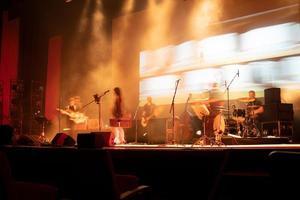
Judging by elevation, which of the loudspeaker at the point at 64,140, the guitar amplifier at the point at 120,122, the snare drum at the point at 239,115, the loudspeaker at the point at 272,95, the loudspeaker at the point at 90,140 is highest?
the loudspeaker at the point at 272,95

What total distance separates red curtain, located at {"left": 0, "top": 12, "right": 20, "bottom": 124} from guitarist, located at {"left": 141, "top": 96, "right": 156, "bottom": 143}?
4300 millimetres

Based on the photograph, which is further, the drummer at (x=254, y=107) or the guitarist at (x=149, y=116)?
the guitarist at (x=149, y=116)

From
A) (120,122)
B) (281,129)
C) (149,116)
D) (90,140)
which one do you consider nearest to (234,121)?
(281,129)

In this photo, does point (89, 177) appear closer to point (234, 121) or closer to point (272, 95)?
point (272, 95)

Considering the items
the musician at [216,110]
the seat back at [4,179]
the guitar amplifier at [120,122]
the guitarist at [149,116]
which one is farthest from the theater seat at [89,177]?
the guitarist at [149,116]

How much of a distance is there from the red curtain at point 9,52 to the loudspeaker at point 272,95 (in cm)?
741

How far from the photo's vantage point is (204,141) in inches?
268

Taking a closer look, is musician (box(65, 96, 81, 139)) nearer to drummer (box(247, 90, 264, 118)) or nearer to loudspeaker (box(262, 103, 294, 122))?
drummer (box(247, 90, 264, 118))

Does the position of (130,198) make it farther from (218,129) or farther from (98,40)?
(98,40)

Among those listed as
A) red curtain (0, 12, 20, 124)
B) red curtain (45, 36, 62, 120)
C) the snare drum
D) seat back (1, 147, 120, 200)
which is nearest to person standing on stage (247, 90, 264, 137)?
the snare drum

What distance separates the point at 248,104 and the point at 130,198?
5.87 m

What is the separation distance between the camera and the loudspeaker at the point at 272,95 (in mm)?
6958

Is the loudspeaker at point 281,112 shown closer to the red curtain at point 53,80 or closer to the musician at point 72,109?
the musician at point 72,109

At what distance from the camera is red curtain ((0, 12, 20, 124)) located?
10.6 meters
